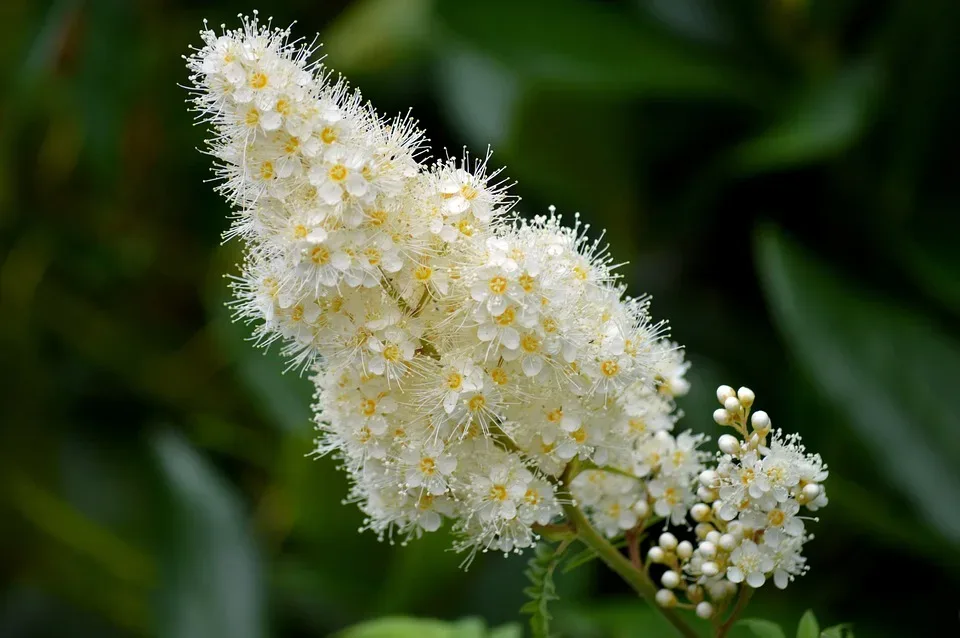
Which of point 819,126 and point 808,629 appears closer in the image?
point 808,629

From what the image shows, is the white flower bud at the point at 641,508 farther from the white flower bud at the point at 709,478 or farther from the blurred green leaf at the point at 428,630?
the blurred green leaf at the point at 428,630

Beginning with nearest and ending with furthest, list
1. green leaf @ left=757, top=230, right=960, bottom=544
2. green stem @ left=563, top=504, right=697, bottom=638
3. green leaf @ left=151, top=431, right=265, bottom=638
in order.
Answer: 1. green stem @ left=563, top=504, right=697, bottom=638
2. green leaf @ left=757, top=230, right=960, bottom=544
3. green leaf @ left=151, top=431, right=265, bottom=638

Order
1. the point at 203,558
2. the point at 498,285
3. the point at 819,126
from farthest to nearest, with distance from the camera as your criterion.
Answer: the point at 203,558
the point at 819,126
the point at 498,285

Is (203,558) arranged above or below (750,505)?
above

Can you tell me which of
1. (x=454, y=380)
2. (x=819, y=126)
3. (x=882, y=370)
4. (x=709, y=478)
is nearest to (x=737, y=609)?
(x=709, y=478)

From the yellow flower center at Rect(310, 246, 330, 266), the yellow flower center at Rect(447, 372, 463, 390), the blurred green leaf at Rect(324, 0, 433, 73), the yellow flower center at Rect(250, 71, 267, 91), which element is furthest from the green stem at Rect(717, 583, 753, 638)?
the blurred green leaf at Rect(324, 0, 433, 73)

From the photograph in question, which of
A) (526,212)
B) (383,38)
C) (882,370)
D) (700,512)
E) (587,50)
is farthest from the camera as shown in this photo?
(383,38)

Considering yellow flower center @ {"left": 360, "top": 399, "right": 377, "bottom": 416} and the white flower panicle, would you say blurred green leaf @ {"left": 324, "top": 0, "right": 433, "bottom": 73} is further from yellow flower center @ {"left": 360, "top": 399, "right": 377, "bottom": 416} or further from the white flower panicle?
yellow flower center @ {"left": 360, "top": 399, "right": 377, "bottom": 416}

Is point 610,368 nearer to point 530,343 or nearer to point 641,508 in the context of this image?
point 530,343
